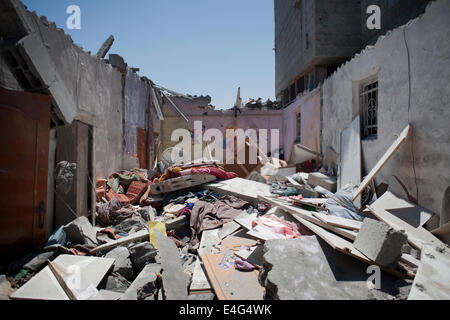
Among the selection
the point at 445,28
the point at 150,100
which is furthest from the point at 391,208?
the point at 150,100

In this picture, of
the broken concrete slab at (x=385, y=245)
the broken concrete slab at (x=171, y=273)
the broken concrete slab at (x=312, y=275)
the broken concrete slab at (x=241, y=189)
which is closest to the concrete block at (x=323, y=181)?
the broken concrete slab at (x=241, y=189)

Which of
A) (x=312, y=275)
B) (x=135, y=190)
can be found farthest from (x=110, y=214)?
(x=312, y=275)

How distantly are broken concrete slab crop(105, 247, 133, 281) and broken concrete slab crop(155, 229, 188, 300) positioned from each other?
16.7 inches

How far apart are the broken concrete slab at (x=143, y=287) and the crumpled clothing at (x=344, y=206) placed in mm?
3127

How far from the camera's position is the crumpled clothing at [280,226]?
3.45 m

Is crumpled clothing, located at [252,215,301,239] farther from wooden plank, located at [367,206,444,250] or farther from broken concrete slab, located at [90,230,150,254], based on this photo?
broken concrete slab, located at [90,230,150,254]

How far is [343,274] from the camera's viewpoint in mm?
2436

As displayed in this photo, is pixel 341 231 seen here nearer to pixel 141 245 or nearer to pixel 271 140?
pixel 141 245

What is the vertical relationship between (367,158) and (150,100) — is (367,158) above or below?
below

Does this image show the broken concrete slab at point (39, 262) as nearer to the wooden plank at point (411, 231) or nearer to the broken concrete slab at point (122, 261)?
the broken concrete slab at point (122, 261)

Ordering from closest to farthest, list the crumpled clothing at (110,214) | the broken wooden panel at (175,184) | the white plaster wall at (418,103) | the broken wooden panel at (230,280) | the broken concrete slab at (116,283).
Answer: the broken wooden panel at (230,280) < the broken concrete slab at (116,283) < the white plaster wall at (418,103) < the crumpled clothing at (110,214) < the broken wooden panel at (175,184)
